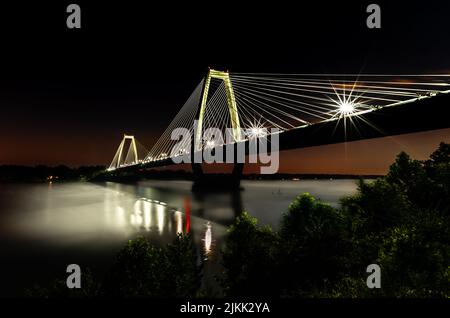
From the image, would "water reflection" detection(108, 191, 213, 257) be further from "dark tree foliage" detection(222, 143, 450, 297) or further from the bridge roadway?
the bridge roadway

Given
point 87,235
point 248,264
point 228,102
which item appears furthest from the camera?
point 228,102

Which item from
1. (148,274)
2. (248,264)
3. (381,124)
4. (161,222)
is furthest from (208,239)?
(381,124)

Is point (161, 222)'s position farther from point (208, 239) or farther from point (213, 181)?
point (213, 181)

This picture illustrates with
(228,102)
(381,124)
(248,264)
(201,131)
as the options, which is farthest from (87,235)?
(228,102)

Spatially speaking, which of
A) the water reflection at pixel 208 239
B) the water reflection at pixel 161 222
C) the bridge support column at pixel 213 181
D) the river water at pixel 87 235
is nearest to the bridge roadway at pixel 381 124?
the river water at pixel 87 235

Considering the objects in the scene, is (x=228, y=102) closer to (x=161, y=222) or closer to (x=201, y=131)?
(x=201, y=131)

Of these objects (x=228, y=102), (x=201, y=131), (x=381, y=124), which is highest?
(x=228, y=102)

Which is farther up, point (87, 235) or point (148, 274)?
point (148, 274)

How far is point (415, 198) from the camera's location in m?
15.7

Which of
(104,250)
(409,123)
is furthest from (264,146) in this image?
(104,250)

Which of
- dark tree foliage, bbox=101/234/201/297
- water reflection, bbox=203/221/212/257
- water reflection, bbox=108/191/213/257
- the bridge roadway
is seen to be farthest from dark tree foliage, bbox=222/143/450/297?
water reflection, bbox=108/191/213/257

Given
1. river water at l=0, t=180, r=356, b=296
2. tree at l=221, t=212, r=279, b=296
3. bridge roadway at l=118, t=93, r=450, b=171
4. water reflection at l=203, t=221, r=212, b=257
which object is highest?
bridge roadway at l=118, t=93, r=450, b=171

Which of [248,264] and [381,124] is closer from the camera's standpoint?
[248,264]

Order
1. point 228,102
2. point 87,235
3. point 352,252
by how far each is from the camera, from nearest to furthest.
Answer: point 352,252 < point 87,235 < point 228,102
